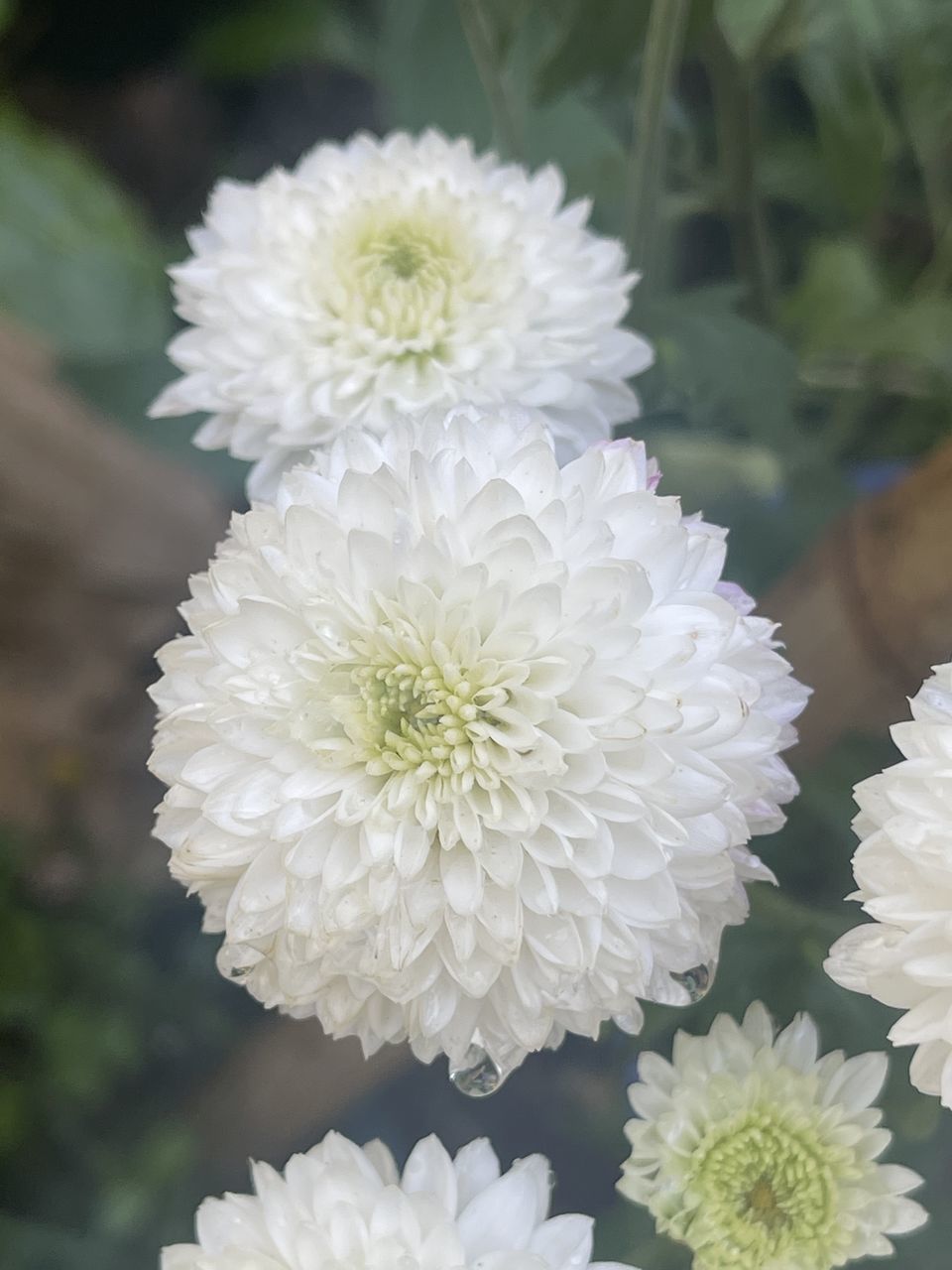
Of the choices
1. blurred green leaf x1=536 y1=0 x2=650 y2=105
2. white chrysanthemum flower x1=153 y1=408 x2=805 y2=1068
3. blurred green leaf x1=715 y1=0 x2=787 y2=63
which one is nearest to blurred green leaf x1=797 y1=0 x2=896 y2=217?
blurred green leaf x1=536 y1=0 x2=650 y2=105

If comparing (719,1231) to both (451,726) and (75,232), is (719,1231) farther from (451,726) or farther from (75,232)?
(75,232)

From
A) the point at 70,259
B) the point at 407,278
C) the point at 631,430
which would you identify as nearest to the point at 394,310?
the point at 407,278

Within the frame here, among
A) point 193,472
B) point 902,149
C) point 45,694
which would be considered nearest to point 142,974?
point 45,694

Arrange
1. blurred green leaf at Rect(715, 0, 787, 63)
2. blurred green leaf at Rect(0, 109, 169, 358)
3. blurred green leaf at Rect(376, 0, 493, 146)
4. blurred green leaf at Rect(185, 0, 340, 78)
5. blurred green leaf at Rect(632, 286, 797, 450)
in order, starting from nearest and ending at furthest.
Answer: blurred green leaf at Rect(715, 0, 787, 63) < blurred green leaf at Rect(632, 286, 797, 450) < blurred green leaf at Rect(376, 0, 493, 146) < blurred green leaf at Rect(0, 109, 169, 358) < blurred green leaf at Rect(185, 0, 340, 78)

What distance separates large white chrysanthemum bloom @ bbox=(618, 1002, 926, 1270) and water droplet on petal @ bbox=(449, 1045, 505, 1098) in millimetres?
A: 55

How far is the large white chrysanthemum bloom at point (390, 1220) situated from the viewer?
400mm

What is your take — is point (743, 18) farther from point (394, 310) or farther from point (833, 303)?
point (833, 303)

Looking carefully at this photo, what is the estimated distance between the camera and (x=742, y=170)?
748 mm

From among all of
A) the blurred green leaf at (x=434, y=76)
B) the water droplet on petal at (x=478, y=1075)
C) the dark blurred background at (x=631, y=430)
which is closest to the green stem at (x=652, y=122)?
the dark blurred background at (x=631, y=430)

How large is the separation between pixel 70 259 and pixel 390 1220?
0.93m

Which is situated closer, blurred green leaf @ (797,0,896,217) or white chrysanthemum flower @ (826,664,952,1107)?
white chrysanthemum flower @ (826,664,952,1107)

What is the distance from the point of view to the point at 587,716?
39 centimetres

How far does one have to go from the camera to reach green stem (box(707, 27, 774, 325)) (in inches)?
27.6

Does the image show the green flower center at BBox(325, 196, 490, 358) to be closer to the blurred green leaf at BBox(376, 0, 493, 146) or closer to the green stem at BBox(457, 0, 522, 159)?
the green stem at BBox(457, 0, 522, 159)
